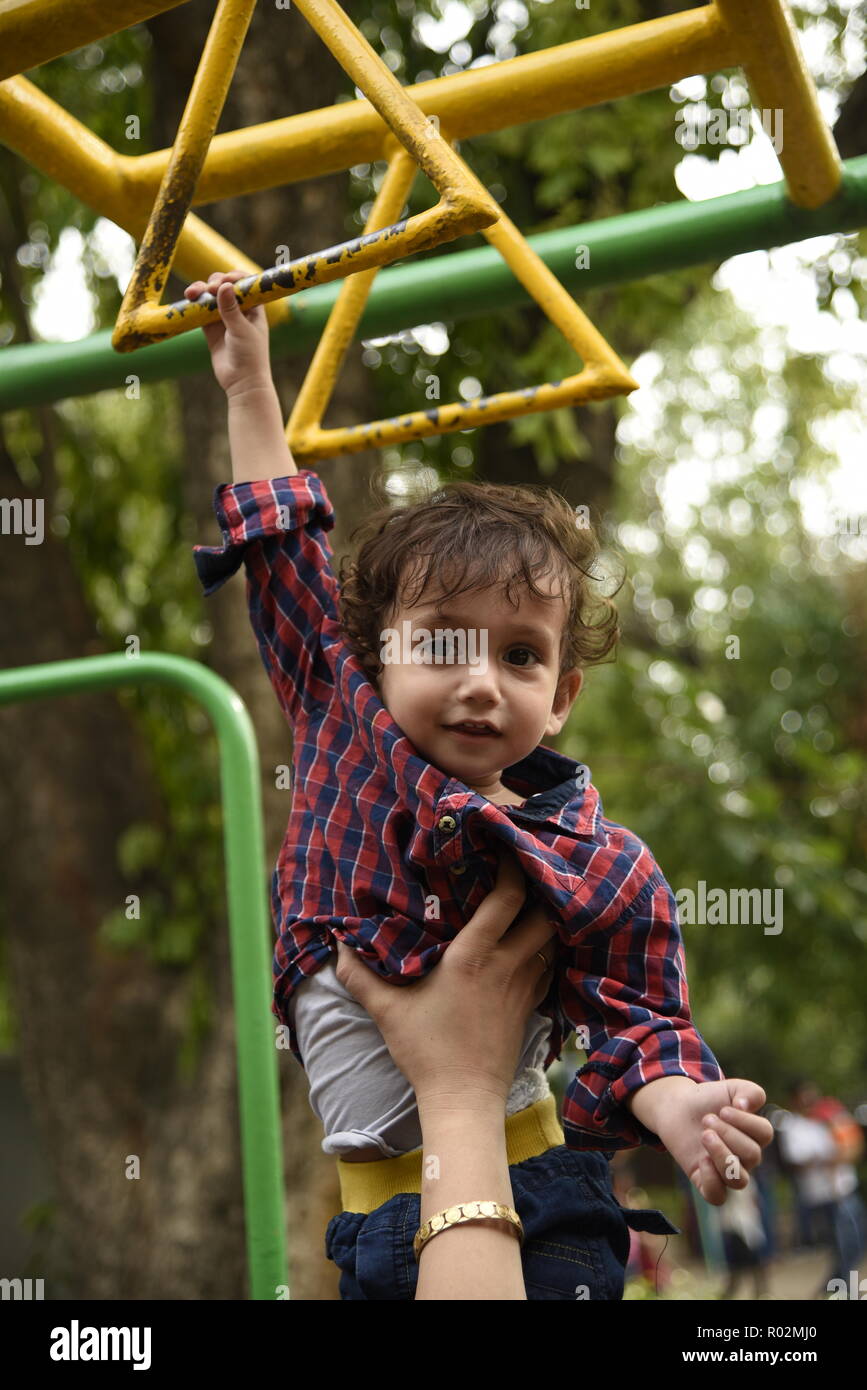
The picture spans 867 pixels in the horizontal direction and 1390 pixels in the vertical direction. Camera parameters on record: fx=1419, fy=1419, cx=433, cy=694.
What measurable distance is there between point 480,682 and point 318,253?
0.32m

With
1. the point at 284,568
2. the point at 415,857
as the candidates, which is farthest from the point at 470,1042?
the point at 284,568

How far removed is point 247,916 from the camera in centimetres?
167

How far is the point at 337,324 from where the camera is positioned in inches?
50.9

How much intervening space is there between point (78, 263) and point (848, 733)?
20.2 ft

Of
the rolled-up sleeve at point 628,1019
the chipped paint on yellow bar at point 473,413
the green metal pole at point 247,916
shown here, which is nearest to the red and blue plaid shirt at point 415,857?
the rolled-up sleeve at point 628,1019

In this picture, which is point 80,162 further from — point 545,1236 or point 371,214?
point 545,1236

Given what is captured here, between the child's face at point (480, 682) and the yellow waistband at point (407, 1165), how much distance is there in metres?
0.26

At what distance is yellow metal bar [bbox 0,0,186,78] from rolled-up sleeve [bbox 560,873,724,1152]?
70 cm

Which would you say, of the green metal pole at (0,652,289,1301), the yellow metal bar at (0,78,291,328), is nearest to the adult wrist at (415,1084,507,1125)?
the green metal pole at (0,652,289,1301)

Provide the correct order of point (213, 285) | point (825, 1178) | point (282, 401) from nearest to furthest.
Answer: point (213, 285), point (282, 401), point (825, 1178)

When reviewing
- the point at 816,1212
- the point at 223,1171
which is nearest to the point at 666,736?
the point at 223,1171

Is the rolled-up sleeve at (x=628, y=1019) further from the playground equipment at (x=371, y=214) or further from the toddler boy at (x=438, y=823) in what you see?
the playground equipment at (x=371, y=214)

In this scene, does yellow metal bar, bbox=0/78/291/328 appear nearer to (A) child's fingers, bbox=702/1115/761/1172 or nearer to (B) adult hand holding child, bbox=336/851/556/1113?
(B) adult hand holding child, bbox=336/851/556/1113

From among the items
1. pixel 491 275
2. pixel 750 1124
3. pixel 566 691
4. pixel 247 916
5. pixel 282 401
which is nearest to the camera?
pixel 750 1124
